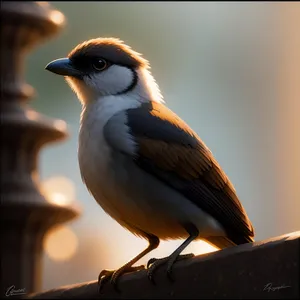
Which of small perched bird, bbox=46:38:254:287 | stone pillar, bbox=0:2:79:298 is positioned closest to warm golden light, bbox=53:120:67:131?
stone pillar, bbox=0:2:79:298

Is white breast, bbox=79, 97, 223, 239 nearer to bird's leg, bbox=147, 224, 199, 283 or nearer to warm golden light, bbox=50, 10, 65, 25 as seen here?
bird's leg, bbox=147, 224, 199, 283

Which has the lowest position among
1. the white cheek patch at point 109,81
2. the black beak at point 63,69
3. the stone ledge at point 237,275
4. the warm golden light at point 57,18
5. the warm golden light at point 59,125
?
the stone ledge at point 237,275

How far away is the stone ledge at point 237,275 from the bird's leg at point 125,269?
0.57ft

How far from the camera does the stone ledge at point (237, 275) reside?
7.73 ft

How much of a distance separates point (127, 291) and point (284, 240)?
71 centimetres

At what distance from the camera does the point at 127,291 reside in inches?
116

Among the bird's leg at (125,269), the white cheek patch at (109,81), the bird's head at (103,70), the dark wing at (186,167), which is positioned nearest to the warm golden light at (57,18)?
the bird's head at (103,70)

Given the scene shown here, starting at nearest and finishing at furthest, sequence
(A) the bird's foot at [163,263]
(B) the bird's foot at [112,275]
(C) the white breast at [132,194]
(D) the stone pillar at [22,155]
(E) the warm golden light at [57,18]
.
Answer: (A) the bird's foot at [163,263] < (B) the bird's foot at [112,275] < (C) the white breast at [132,194] < (D) the stone pillar at [22,155] < (E) the warm golden light at [57,18]

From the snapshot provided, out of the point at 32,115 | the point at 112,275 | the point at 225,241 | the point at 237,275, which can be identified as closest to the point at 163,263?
the point at 112,275

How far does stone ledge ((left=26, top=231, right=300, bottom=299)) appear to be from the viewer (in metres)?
2.36

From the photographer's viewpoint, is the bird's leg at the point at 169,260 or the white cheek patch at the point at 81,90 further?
the white cheek patch at the point at 81,90


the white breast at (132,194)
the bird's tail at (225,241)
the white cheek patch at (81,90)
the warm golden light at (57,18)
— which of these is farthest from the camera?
the warm golden light at (57,18)

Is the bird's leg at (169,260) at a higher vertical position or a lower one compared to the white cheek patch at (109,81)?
lower

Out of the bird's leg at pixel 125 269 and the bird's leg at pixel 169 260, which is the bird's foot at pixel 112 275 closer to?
the bird's leg at pixel 125 269
